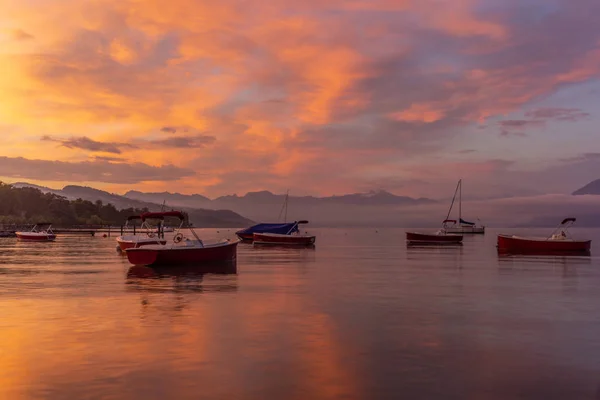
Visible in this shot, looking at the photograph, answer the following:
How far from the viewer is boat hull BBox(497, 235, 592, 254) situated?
84.4 meters

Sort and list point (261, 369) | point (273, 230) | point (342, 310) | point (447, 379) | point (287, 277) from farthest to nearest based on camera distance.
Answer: point (273, 230) → point (287, 277) → point (342, 310) → point (261, 369) → point (447, 379)

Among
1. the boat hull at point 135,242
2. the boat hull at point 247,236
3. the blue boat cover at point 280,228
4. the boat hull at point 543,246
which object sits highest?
the blue boat cover at point 280,228

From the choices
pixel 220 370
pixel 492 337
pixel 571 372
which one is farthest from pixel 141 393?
pixel 492 337

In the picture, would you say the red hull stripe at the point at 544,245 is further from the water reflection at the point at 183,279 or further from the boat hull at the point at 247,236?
the boat hull at the point at 247,236

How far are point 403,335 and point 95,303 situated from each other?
15539mm

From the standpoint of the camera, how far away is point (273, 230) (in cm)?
11288

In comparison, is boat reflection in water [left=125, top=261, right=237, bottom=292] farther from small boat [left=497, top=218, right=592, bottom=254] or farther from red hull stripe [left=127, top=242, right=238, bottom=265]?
small boat [left=497, top=218, right=592, bottom=254]

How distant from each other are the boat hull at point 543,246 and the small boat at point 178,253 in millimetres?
54164

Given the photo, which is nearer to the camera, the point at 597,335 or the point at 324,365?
the point at 324,365

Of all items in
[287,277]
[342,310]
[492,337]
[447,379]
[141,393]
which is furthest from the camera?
[287,277]

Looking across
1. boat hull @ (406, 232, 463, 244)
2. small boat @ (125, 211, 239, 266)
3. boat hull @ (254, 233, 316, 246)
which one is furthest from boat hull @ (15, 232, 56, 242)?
boat hull @ (406, 232, 463, 244)

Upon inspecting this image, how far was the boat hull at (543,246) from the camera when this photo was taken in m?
84.4

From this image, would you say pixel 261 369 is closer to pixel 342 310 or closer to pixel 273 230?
pixel 342 310

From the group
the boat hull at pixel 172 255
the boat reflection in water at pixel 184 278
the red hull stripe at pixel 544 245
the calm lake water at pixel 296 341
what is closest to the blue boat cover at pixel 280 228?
the red hull stripe at pixel 544 245
